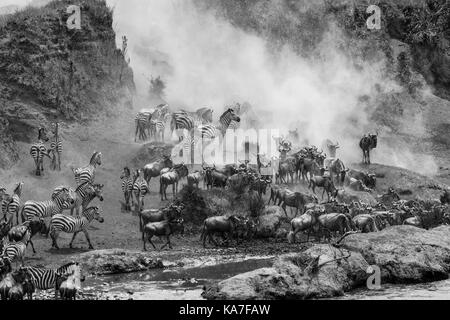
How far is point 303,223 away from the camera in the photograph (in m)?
28.5

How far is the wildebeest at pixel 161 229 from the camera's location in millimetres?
27125

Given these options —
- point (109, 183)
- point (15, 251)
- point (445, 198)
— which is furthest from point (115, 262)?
point (445, 198)

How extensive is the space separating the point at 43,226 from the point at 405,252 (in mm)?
11583

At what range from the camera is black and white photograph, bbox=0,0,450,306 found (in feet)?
71.3

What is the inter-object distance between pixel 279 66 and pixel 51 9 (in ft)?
57.2

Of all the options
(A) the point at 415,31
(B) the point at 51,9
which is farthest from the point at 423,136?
(B) the point at 51,9

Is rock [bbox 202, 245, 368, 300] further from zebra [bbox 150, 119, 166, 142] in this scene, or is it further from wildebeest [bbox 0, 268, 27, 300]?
zebra [bbox 150, 119, 166, 142]

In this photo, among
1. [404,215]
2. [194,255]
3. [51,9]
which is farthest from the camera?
[51,9]

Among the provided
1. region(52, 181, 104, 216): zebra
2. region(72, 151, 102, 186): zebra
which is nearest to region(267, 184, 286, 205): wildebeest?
region(52, 181, 104, 216): zebra

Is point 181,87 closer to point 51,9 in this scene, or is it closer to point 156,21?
point 156,21

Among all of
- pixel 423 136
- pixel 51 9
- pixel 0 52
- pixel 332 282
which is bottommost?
pixel 332 282

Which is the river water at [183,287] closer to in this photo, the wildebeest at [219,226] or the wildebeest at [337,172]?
the wildebeest at [219,226]

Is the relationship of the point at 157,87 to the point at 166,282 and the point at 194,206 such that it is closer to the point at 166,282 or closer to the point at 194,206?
the point at 194,206

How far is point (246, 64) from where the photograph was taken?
180 ft
